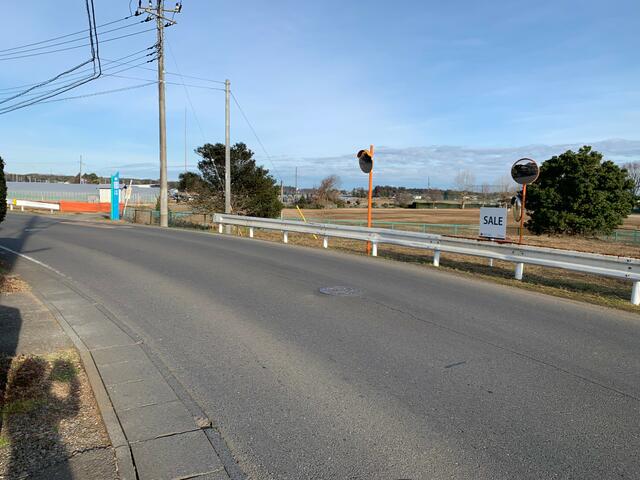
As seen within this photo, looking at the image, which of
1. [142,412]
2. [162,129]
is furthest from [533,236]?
[142,412]

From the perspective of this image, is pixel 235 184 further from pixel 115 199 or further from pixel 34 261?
pixel 34 261

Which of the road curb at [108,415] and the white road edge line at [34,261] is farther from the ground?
the white road edge line at [34,261]

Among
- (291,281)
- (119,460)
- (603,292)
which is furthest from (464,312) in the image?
(119,460)

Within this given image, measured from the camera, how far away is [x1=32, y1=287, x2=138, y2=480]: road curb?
10.5 feet

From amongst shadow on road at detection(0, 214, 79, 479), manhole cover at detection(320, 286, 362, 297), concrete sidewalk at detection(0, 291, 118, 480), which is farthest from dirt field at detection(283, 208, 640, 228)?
concrete sidewalk at detection(0, 291, 118, 480)

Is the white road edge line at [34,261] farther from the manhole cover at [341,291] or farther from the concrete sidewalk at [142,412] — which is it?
the manhole cover at [341,291]

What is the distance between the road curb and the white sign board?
9565 mm

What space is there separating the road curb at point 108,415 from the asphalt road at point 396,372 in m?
0.70

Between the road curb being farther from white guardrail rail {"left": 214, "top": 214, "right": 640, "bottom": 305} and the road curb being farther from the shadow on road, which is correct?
white guardrail rail {"left": 214, "top": 214, "right": 640, "bottom": 305}

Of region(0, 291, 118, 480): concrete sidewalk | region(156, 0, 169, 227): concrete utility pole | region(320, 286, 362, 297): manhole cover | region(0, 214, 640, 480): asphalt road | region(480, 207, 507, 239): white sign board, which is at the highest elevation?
region(156, 0, 169, 227): concrete utility pole

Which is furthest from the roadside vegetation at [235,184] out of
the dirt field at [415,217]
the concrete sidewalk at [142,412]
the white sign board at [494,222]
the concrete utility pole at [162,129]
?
the concrete sidewalk at [142,412]

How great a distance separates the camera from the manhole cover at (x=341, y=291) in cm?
850

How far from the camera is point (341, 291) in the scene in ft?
28.7

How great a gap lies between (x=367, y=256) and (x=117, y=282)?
7232 millimetres
